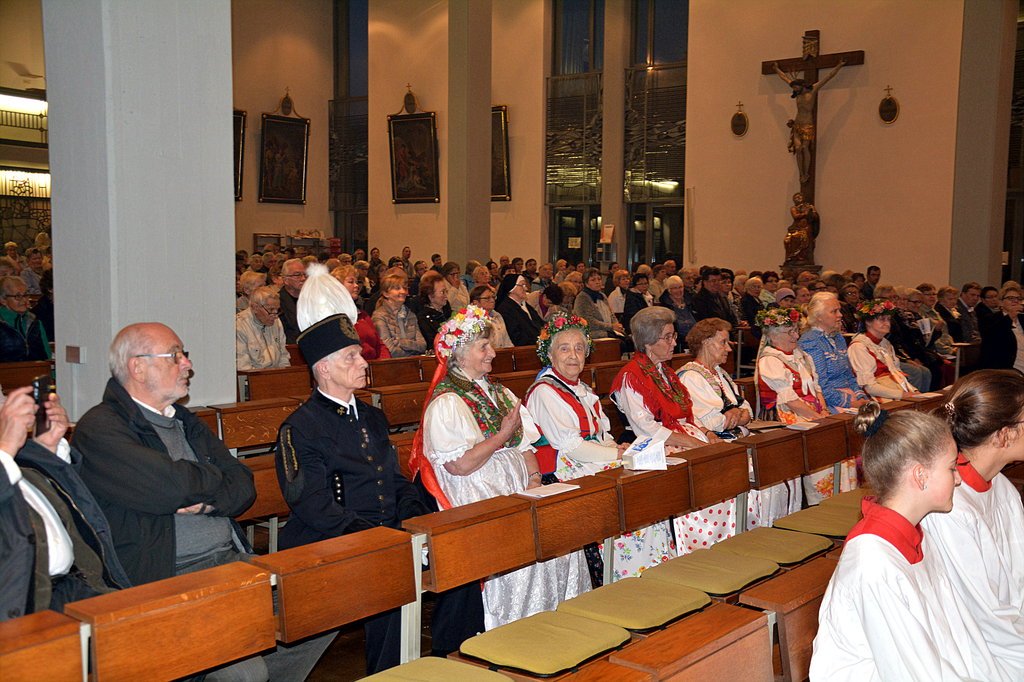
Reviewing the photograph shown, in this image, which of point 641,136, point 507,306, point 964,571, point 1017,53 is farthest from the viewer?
point 641,136

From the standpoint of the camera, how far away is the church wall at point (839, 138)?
15609 mm

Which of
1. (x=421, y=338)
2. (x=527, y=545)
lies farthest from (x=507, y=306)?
(x=527, y=545)

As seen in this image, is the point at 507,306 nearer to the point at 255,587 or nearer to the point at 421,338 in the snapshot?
the point at 421,338

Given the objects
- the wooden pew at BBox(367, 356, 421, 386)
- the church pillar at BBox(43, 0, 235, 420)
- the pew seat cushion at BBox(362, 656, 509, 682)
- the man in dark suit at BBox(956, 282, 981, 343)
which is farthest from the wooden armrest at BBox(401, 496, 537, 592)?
the man in dark suit at BBox(956, 282, 981, 343)

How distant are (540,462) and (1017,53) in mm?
15871

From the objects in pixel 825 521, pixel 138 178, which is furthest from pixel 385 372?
pixel 825 521

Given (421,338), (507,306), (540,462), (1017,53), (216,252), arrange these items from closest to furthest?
(540,462)
(216,252)
(421,338)
(507,306)
(1017,53)

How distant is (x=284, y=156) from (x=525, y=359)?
1621 cm

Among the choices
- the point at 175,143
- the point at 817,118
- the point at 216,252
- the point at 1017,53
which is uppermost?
the point at 1017,53

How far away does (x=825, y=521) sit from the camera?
4.23m

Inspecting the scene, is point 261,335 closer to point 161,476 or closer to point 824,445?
point 824,445

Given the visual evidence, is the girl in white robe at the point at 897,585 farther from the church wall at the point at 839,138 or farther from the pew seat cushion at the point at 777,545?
the church wall at the point at 839,138

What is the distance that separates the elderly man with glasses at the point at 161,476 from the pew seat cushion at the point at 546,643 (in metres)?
0.81

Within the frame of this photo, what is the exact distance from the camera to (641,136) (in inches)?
810
